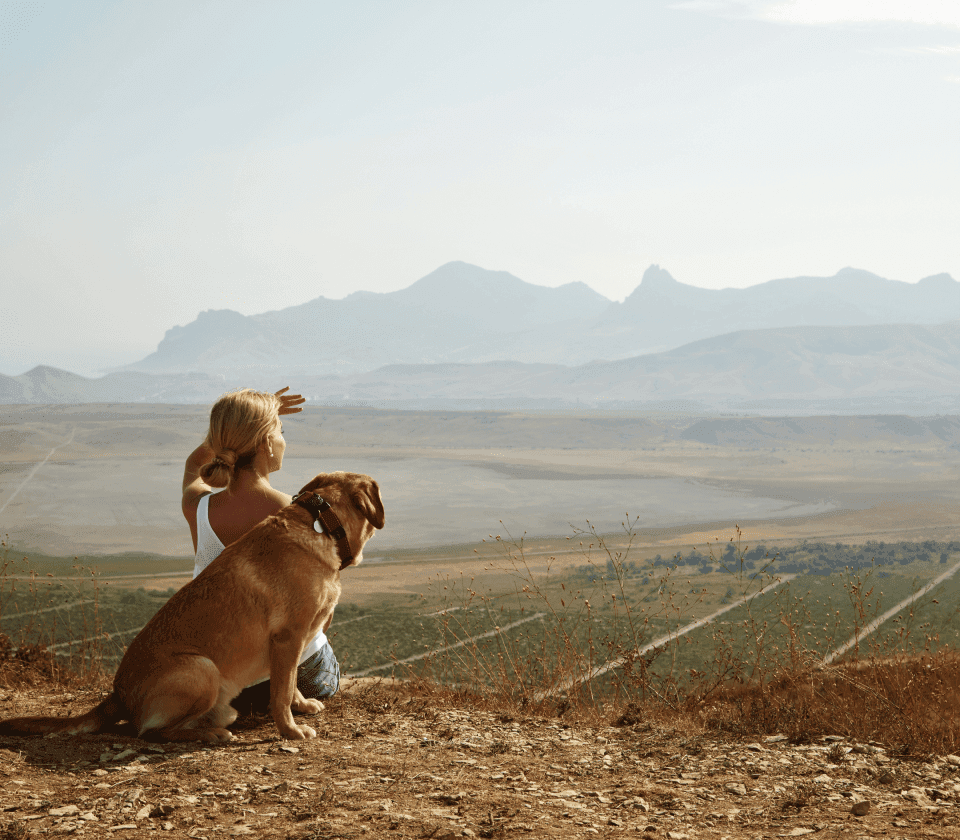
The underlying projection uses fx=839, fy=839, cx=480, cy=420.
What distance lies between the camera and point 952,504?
13350 centimetres

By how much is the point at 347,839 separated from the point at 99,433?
201088 millimetres

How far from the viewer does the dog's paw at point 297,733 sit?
427cm

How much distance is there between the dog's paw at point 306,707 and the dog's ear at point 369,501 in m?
1.30

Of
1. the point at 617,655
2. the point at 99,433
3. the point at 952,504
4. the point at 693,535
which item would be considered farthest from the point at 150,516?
the point at 952,504

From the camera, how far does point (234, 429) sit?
4457mm

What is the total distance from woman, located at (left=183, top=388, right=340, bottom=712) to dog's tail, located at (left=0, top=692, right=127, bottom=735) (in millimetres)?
776

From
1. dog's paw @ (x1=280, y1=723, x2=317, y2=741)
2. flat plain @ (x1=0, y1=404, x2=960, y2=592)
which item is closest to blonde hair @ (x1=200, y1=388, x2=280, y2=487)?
dog's paw @ (x1=280, y1=723, x2=317, y2=741)

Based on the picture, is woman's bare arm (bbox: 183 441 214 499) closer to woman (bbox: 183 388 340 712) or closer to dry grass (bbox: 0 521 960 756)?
woman (bbox: 183 388 340 712)

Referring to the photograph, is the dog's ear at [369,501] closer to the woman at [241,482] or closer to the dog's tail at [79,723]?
the woman at [241,482]

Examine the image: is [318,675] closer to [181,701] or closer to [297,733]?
[297,733]

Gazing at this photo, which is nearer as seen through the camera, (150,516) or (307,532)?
(307,532)

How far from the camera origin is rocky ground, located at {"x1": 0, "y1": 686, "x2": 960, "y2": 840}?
327 centimetres

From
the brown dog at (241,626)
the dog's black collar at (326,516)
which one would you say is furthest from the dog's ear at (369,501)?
the dog's black collar at (326,516)

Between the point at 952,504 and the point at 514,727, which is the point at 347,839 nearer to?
the point at 514,727
